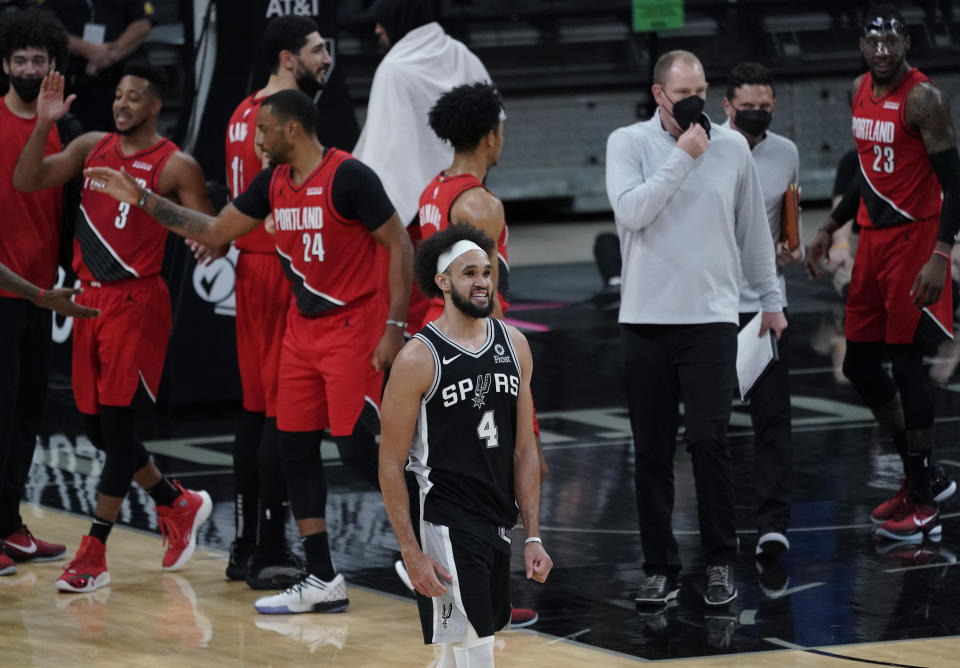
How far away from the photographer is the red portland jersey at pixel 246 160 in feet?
24.5

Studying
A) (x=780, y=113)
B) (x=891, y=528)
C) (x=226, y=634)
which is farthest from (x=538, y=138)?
(x=226, y=634)

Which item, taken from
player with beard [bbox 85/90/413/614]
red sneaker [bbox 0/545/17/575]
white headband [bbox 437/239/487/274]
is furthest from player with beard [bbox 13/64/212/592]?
white headband [bbox 437/239/487/274]

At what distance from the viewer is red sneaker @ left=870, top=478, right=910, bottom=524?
786 cm

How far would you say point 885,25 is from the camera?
7.59 m

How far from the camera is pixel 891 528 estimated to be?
7.69 meters

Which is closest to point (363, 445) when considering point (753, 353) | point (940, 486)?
point (753, 353)

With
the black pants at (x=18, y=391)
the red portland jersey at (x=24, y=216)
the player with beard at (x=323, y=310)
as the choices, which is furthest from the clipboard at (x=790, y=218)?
the black pants at (x=18, y=391)

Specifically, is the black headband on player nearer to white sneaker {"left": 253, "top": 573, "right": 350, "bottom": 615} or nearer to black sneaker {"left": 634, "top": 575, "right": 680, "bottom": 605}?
black sneaker {"left": 634, "top": 575, "right": 680, "bottom": 605}

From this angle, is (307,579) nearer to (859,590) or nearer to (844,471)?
(859,590)

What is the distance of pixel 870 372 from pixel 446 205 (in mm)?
2472

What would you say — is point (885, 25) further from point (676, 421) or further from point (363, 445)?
point (363, 445)

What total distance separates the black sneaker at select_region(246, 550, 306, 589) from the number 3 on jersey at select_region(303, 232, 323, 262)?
132 centimetres

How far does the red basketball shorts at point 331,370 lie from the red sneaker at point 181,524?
0.98 meters

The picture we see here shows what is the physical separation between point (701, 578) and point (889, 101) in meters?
2.44
